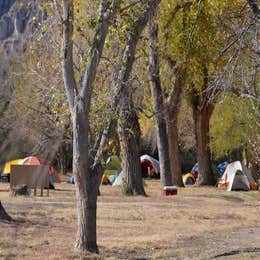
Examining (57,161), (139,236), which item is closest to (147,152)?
(57,161)

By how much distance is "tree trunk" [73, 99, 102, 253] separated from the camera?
36.0ft

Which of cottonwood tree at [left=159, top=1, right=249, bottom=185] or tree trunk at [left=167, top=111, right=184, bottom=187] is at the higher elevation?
cottonwood tree at [left=159, top=1, right=249, bottom=185]

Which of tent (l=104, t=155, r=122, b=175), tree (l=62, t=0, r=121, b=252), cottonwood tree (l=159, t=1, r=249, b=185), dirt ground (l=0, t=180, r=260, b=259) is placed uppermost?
cottonwood tree (l=159, t=1, r=249, b=185)

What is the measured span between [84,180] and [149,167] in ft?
131

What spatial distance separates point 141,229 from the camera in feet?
48.5

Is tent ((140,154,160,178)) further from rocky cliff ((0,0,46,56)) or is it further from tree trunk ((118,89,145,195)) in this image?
tree trunk ((118,89,145,195))

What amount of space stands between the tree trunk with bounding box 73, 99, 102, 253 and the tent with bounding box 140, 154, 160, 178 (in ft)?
129

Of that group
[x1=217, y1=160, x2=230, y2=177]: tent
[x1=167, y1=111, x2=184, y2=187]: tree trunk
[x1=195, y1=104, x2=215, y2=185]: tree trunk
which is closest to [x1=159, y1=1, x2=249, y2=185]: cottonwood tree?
[x1=195, y1=104, x2=215, y2=185]: tree trunk

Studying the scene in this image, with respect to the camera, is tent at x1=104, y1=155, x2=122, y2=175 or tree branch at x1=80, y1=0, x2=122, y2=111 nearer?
tree branch at x1=80, y1=0, x2=122, y2=111

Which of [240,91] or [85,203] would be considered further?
[240,91]

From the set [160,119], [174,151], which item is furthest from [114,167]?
[160,119]

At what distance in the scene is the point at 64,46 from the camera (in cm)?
1117

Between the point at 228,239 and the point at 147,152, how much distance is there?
42.7 metres

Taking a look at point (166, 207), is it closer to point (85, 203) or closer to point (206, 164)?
point (85, 203)
